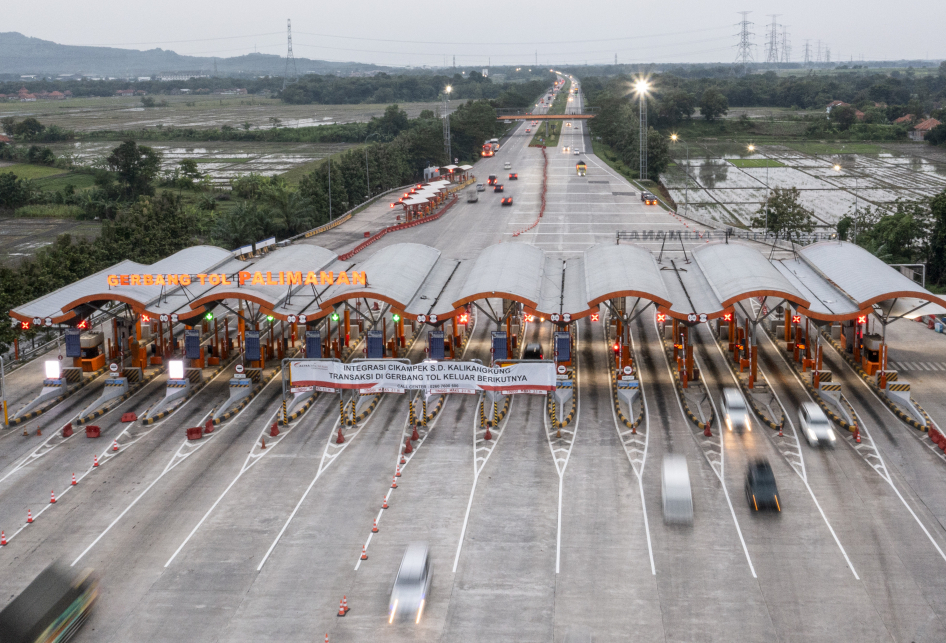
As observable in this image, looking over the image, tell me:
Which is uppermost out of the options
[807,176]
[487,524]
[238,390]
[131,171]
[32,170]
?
[131,171]

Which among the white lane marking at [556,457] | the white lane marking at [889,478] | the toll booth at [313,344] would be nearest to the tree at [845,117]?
the white lane marking at [889,478]

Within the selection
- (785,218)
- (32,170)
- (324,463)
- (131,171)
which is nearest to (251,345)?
(324,463)

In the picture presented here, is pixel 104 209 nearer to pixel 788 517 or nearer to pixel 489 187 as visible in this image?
pixel 489 187

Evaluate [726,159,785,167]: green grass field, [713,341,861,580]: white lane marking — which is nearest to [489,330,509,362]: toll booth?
[713,341,861,580]: white lane marking

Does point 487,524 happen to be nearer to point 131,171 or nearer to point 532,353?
point 532,353

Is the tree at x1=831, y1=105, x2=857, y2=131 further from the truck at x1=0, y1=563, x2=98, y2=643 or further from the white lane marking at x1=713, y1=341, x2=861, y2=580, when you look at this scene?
the truck at x1=0, y1=563, x2=98, y2=643

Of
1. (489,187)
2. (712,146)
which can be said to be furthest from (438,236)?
(712,146)

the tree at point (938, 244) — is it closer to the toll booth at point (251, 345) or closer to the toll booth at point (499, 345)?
the toll booth at point (499, 345)
